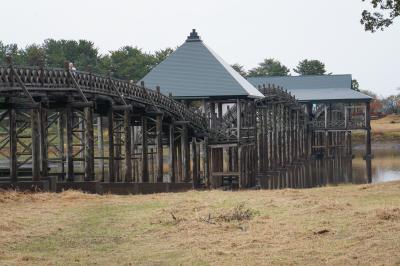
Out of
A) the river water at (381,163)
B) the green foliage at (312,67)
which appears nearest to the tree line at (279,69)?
the green foliage at (312,67)

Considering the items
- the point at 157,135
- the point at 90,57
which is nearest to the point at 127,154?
the point at 157,135

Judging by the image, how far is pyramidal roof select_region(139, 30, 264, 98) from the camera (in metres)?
43.4

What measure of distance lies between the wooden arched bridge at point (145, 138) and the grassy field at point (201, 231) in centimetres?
504

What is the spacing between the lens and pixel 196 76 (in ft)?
147

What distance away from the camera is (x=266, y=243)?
47.2ft

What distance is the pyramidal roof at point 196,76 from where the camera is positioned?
43375 mm

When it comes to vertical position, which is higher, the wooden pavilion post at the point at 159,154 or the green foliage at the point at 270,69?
the green foliage at the point at 270,69

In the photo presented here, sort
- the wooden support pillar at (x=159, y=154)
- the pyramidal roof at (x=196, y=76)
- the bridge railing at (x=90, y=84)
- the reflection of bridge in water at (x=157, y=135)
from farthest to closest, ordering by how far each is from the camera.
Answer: the pyramidal roof at (x=196, y=76) < the wooden support pillar at (x=159, y=154) < the reflection of bridge in water at (x=157, y=135) < the bridge railing at (x=90, y=84)

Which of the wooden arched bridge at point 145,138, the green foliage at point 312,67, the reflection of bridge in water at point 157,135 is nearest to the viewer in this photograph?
the wooden arched bridge at point 145,138

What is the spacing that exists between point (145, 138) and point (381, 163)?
35022 mm

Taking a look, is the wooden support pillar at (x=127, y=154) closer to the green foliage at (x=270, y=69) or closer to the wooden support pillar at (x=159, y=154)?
the wooden support pillar at (x=159, y=154)

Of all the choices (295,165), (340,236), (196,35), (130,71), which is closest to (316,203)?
(340,236)

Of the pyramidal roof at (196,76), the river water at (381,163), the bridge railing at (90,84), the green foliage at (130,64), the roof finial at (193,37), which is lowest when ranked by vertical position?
the river water at (381,163)

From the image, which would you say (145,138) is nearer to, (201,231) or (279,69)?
(201,231)
